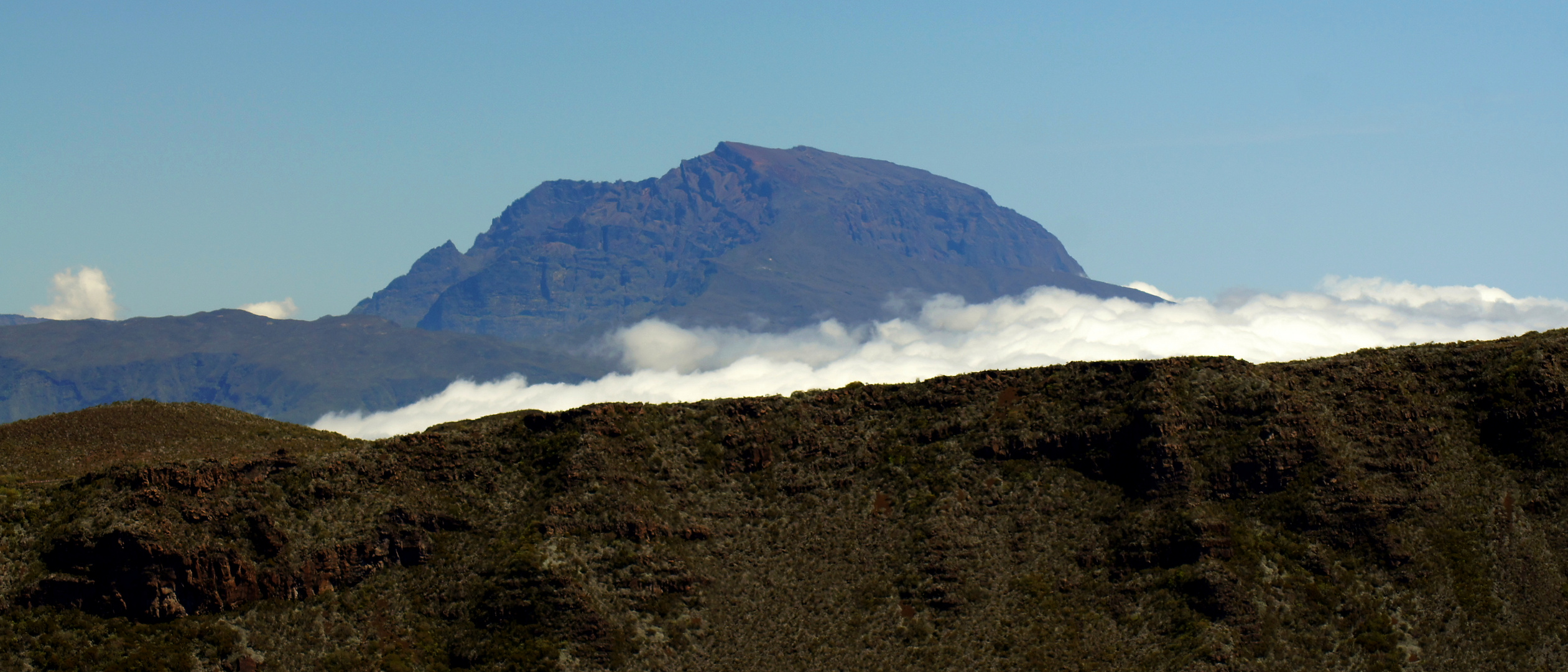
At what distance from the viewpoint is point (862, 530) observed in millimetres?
115000

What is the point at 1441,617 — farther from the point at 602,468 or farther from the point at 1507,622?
the point at 602,468

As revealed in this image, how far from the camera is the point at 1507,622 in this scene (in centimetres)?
9869

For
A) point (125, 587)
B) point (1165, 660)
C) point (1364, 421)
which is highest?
point (1364, 421)

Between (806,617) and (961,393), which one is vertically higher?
(961,393)

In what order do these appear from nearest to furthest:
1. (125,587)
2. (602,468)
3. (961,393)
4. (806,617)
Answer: (125,587), (806,617), (602,468), (961,393)

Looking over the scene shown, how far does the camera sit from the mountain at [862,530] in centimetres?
9881

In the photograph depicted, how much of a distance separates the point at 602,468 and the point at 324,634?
26.7 metres

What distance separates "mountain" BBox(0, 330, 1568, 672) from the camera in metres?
98.8

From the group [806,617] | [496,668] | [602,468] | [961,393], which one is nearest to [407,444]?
[602,468]

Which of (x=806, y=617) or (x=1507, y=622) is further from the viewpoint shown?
(x=806, y=617)

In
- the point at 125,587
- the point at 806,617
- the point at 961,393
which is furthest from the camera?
the point at 961,393

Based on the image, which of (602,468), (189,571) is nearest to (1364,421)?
(602,468)

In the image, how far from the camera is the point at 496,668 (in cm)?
9912

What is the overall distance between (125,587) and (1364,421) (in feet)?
317
